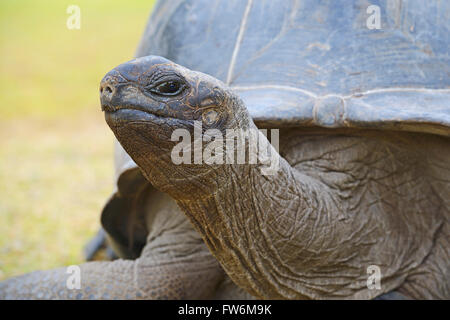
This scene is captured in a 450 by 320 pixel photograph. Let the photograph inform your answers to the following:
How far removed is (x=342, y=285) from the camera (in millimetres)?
2320

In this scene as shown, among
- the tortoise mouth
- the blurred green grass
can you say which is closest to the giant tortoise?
the tortoise mouth

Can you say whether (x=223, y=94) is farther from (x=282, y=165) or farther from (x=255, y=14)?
(x=255, y=14)

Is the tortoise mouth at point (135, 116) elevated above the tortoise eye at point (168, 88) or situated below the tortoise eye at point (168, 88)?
below

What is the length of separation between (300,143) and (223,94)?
0.79 metres

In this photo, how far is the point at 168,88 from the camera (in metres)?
1.60

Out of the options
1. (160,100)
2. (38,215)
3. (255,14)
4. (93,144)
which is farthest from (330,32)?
(93,144)

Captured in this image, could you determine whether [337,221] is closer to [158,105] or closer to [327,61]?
[327,61]

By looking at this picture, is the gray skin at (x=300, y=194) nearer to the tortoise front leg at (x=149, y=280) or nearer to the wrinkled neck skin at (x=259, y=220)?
the wrinkled neck skin at (x=259, y=220)

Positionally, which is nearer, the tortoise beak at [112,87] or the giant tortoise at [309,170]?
the tortoise beak at [112,87]

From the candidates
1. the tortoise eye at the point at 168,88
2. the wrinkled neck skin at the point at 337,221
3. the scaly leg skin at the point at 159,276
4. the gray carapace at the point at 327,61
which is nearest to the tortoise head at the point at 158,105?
the tortoise eye at the point at 168,88

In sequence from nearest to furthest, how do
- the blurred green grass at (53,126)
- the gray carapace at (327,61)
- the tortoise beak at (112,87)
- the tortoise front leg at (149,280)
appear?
the tortoise beak at (112,87) < the gray carapace at (327,61) < the tortoise front leg at (149,280) < the blurred green grass at (53,126)

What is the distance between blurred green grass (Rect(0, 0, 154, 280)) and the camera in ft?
15.4

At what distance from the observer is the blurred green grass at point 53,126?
15.4 feet

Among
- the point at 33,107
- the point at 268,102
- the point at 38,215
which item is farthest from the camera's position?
the point at 33,107
